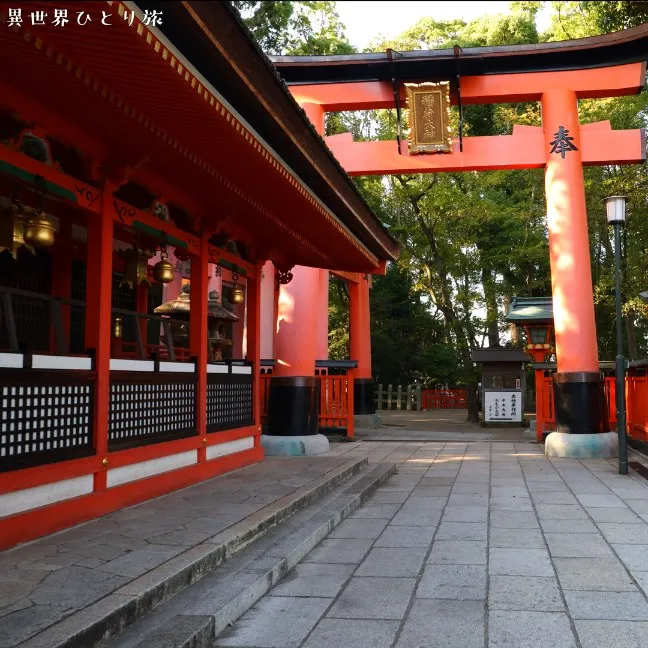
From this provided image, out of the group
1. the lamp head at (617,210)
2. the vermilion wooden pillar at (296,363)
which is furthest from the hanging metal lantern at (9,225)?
the lamp head at (617,210)

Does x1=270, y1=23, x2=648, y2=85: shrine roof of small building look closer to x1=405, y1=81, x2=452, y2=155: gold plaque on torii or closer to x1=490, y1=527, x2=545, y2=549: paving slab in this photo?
x1=405, y1=81, x2=452, y2=155: gold plaque on torii

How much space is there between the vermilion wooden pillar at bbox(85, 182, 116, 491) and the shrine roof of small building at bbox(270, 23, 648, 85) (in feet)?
24.6

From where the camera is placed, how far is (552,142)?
11.2 meters

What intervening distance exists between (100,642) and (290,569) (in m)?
1.84

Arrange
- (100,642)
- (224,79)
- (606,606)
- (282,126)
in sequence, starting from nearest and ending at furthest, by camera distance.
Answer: (100,642)
(606,606)
(224,79)
(282,126)

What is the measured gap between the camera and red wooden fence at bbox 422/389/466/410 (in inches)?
1146

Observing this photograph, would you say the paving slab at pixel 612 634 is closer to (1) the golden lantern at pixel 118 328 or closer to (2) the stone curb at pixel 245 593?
(2) the stone curb at pixel 245 593

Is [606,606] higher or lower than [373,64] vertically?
lower

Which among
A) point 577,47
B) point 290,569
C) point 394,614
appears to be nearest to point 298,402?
point 290,569

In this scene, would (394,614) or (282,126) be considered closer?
(394,614)

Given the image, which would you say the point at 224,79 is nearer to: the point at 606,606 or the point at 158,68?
the point at 158,68

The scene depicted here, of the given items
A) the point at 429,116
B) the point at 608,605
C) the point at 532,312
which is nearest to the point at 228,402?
the point at 608,605

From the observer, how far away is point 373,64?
452 inches

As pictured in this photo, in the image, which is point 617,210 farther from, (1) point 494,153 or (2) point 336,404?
(2) point 336,404
